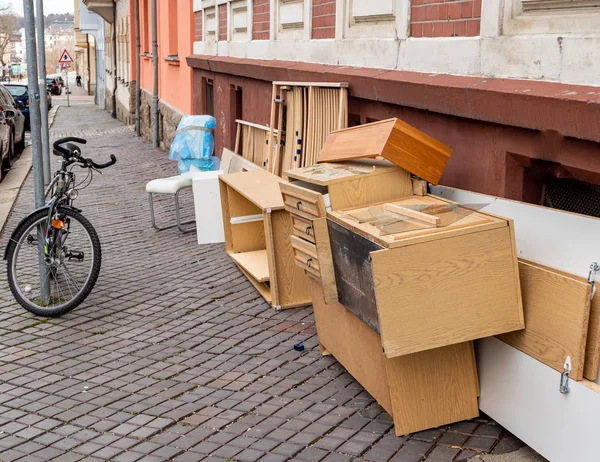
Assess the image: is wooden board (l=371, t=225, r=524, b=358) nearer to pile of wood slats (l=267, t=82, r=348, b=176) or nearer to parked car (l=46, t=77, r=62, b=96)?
pile of wood slats (l=267, t=82, r=348, b=176)

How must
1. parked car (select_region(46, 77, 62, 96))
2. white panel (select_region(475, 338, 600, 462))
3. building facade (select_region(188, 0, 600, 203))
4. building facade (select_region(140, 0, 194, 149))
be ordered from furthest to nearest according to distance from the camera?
parked car (select_region(46, 77, 62, 96)) → building facade (select_region(140, 0, 194, 149)) → building facade (select_region(188, 0, 600, 203)) → white panel (select_region(475, 338, 600, 462))

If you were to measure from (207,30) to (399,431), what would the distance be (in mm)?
11098

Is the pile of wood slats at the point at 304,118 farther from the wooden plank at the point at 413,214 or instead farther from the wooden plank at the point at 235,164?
the wooden plank at the point at 413,214

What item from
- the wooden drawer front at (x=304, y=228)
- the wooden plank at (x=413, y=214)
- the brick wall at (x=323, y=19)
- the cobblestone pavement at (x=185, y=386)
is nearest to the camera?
the wooden plank at (x=413, y=214)

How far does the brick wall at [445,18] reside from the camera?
502cm

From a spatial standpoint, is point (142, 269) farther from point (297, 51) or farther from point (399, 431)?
point (399, 431)

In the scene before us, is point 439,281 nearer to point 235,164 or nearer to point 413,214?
point 413,214

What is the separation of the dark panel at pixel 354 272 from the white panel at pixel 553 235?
28.8 inches

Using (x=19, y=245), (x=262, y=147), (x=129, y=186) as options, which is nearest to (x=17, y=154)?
(x=129, y=186)

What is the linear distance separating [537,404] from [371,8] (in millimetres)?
3716

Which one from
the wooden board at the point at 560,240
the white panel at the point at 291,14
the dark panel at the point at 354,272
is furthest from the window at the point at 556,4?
the white panel at the point at 291,14

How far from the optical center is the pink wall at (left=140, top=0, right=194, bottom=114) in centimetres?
1644

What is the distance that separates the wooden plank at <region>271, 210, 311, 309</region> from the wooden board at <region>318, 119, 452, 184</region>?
1618 millimetres

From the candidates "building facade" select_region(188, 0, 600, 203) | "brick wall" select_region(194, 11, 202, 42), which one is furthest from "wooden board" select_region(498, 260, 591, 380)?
"brick wall" select_region(194, 11, 202, 42)
